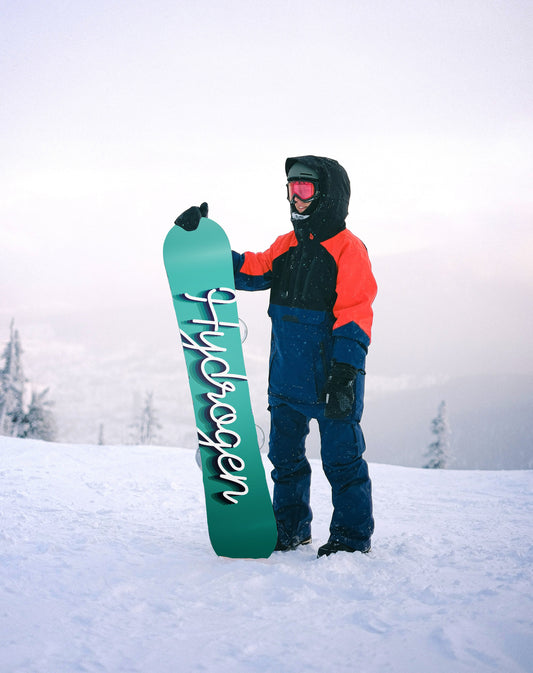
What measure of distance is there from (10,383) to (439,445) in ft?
78.2

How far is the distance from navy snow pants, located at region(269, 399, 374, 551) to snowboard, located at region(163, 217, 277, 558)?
29 cm

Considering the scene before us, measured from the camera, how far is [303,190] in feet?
11.0

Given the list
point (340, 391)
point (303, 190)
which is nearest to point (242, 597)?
point (340, 391)

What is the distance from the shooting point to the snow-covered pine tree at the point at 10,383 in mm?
27281

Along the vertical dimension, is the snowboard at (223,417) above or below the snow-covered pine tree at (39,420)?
above

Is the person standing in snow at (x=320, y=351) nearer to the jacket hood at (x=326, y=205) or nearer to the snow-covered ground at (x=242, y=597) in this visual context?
the jacket hood at (x=326, y=205)

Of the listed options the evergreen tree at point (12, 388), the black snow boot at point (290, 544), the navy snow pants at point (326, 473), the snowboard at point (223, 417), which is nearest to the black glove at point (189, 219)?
the snowboard at point (223, 417)

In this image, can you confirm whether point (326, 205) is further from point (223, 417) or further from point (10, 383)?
point (10, 383)

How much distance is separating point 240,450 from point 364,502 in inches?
35.0

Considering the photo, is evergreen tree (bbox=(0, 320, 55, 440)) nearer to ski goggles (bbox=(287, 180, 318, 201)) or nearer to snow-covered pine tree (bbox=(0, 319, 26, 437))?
snow-covered pine tree (bbox=(0, 319, 26, 437))

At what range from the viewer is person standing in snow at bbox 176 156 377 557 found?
10.1ft

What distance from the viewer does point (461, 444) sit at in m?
130

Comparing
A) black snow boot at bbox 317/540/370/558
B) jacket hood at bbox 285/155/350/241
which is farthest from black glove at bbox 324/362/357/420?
jacket hood at bbox 285/155/350/241

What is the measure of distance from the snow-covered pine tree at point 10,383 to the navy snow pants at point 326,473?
27.3 meters
